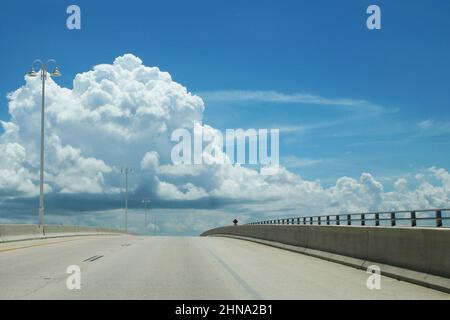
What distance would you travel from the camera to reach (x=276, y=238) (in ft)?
112

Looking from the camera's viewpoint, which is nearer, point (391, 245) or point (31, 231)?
point (391, 245)

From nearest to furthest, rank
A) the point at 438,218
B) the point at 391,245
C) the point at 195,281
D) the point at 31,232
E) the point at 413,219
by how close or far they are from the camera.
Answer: the point at 195,281 → the point at 391,245 → the point at 438,218 → the point at 413,219 → the point at 31,232

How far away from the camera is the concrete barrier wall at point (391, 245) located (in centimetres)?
1316

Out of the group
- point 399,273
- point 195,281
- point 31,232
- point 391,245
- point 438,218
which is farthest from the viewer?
point 31,232

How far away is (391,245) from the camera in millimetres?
15656

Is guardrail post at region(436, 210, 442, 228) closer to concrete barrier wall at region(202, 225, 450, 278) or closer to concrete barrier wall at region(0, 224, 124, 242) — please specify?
concrete barrier wall at region(202, 225, 450, 278)

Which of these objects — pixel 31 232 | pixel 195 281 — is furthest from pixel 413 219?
pixel 31 232

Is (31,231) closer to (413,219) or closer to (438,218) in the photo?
(413,219)

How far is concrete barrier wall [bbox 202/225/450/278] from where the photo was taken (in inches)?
518
